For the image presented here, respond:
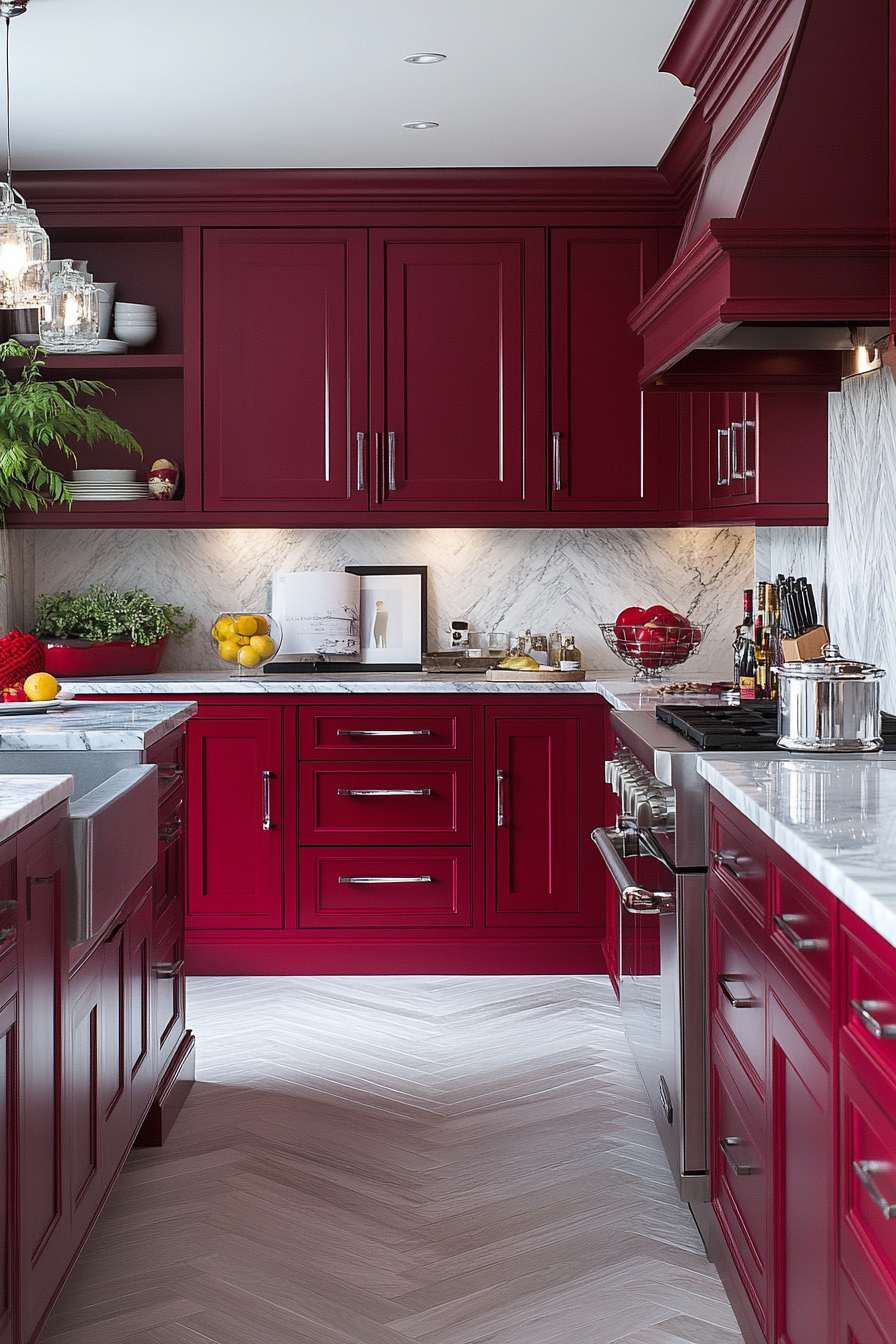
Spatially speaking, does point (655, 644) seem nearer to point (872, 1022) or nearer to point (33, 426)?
point (33, 426)

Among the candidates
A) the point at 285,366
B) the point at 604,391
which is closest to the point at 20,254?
the point at 285,366

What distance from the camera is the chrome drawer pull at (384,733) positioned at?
3918 millimetres

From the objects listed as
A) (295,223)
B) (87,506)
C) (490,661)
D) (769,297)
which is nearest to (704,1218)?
(769,297)

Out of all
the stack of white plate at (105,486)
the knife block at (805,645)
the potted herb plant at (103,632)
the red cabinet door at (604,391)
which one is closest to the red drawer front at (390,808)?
the potted herb plant at (103,632)

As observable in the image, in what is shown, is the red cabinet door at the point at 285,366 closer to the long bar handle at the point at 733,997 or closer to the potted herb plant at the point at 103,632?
the potted herb plant at the point at 103,632

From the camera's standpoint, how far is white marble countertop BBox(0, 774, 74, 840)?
1535 millimetres

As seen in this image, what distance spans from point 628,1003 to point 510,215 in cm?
261

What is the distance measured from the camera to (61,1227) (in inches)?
72.1

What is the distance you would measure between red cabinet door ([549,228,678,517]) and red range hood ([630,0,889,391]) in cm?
135

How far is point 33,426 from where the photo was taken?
A: 3535 millimetres

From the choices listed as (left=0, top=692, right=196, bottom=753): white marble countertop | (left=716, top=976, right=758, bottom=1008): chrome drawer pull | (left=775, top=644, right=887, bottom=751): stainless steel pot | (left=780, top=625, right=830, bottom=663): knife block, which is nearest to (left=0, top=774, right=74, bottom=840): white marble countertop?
A: (left=0, top=692, right=196, bottom=753): white marble countertop

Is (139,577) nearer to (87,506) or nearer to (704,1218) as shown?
(87,506)

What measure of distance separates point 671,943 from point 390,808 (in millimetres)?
1745

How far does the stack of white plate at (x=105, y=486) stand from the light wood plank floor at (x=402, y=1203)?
1.78 metres
